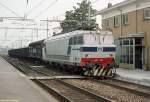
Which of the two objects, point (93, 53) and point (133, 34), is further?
point (133, 34)

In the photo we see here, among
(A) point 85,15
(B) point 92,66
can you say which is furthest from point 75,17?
(B) point 92,66

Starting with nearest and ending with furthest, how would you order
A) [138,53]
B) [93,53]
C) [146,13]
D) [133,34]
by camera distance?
[93,53], [146,13], [133,34], [138,53]

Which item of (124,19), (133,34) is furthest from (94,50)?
(124,19)

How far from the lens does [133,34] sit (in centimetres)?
3322

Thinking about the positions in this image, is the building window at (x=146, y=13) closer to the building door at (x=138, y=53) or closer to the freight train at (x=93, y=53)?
the building door at (x=138, y=53)

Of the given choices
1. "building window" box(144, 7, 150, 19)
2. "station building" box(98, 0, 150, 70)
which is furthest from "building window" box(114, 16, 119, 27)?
"building window" box(144, 7, 150, 19)

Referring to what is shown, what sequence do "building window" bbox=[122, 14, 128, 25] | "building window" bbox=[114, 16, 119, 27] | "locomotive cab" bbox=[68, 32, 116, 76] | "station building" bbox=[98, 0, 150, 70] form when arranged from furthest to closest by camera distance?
"building window" bbox=[114, 16, 119, 27] → "building window" bbox=[122, 14, 128, 25] → "station building" bbox=[98, 0, 150, 70] → "locomotive cab" bbox=[68, 32, 116, 76]

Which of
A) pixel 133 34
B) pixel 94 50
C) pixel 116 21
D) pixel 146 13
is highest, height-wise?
pixel 146 13

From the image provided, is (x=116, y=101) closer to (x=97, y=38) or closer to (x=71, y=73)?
(x=97, y=38)

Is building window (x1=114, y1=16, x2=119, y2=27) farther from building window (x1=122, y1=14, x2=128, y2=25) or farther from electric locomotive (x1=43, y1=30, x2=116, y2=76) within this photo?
electric locomotive (x1=43, y1=30, x2=116, y2=76)

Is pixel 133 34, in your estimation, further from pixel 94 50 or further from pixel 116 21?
pixel 94 50

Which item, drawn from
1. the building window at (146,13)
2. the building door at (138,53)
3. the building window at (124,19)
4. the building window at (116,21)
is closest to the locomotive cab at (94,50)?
the building window at (146,13)

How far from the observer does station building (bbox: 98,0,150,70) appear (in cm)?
3231

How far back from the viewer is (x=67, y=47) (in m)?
27.2
